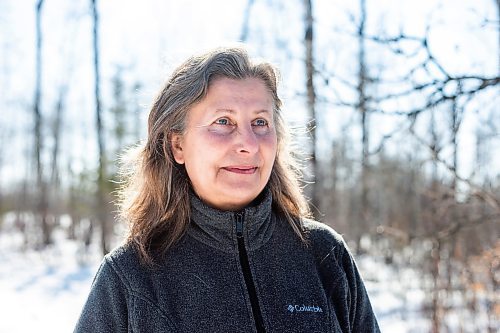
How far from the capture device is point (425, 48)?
3.26 metres

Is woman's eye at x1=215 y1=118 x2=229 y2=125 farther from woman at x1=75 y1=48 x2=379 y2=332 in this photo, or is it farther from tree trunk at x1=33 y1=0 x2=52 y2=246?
tree trunk at x1=33 y1=0 x2=52 y2=246

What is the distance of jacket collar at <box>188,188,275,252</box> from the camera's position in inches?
70.4

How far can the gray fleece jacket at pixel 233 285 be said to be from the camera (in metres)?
1.67

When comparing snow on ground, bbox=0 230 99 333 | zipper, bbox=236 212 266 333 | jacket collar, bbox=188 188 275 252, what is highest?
jacket collar, bbox=188 188 275 252

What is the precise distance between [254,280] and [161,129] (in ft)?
1.88

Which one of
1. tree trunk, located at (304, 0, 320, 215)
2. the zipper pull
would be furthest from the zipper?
tree trunk, located at (304, 0, 320, 215)

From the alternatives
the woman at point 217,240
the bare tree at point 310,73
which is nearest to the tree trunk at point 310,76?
the bare tree at point 310,73

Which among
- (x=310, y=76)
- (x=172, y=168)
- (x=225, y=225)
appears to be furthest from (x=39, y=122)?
(x=225, y=225)

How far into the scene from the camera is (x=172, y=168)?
191 centimetres

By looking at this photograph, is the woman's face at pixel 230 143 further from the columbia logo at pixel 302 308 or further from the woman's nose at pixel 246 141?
the columbia logo at pixel 302 308

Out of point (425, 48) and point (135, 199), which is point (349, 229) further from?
point (135, 199)

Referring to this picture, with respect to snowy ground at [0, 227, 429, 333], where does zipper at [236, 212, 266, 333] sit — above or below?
above

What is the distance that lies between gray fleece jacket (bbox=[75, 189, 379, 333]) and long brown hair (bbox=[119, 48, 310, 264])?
51 mm

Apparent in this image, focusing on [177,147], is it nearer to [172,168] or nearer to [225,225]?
[172,168]
